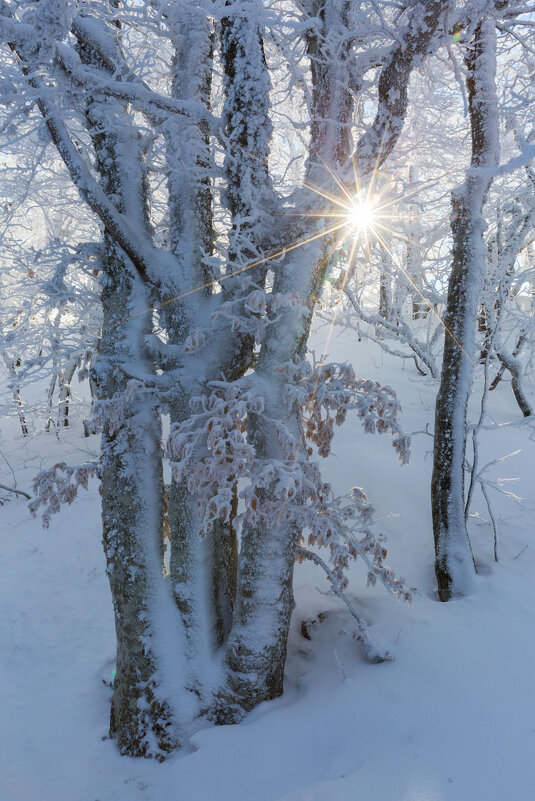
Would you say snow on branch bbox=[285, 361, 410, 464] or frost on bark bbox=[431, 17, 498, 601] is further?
frost on bark bbox=[431, 17, 498, 601]

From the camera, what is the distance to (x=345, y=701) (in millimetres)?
3545

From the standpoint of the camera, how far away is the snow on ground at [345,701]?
9.59ft

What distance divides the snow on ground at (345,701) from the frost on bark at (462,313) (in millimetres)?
624

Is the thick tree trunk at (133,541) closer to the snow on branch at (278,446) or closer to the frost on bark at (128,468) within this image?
the frost on bark at (128,468)

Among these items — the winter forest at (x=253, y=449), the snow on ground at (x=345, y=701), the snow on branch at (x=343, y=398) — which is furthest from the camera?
the snow on branch at (x=343, y=398)

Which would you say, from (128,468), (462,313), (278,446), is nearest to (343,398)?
(278,446)

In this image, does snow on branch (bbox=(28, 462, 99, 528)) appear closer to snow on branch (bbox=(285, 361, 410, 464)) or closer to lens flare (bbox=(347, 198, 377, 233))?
snow on branch (bbox=(285, 361, 410, 464))

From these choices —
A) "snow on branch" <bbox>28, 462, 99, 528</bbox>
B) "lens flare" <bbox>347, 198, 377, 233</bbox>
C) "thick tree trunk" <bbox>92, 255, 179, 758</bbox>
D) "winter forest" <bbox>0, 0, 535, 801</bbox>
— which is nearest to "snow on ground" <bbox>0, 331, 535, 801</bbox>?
"winter forest" <bbox>0, 0, 535, 801</bbox>

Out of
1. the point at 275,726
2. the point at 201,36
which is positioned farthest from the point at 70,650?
the point at 201,36

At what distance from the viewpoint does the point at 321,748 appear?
3.23 metres

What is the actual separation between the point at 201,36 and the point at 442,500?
4.89 meters

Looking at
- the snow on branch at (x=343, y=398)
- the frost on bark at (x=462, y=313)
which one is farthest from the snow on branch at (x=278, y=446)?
the frost on bark at (x=462, y=313)

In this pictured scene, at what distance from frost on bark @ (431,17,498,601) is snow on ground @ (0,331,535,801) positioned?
62cm

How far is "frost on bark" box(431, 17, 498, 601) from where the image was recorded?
4.94m
